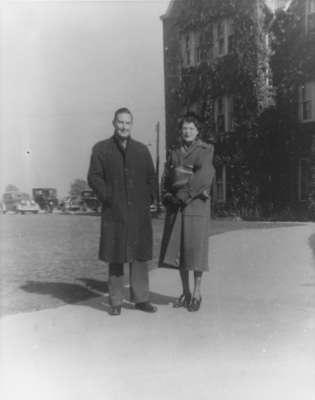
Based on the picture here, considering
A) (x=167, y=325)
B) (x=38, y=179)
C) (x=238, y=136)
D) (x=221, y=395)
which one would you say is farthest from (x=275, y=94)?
(x=221, y=395)

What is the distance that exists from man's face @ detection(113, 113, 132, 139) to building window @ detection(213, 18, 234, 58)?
678 inches

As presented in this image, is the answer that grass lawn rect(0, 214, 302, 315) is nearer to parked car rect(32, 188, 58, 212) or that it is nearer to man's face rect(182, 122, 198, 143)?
man's face rect(182, 122, 198, 143)

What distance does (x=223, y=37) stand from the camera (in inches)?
876

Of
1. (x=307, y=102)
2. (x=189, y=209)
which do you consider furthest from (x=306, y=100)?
(x=189, y=209)

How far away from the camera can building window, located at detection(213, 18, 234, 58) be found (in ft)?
71.7

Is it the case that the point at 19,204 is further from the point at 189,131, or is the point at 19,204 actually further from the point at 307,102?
the point at 189,131

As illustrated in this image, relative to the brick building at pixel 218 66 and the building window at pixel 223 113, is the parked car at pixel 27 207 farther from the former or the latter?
the building window at pixel 223 113

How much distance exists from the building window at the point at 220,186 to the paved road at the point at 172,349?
51.6 ft

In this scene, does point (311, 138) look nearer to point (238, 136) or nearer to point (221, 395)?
point (238, 136)

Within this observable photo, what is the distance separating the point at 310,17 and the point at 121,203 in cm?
1630

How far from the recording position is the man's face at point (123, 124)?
5535 mm

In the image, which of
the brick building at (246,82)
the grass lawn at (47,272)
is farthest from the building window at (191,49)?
the grass lawn at (47,272)

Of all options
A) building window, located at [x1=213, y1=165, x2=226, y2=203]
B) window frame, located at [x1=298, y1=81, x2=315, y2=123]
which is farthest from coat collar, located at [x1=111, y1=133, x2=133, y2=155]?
building window, located at [x1=213, y1=165, x2=226, y2=203]

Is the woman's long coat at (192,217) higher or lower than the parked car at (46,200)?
higher
